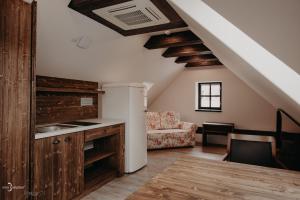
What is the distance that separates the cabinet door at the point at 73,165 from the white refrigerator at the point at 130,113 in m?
0.94

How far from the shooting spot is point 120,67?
136 inches

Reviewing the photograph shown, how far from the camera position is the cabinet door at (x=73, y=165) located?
6.68 feet

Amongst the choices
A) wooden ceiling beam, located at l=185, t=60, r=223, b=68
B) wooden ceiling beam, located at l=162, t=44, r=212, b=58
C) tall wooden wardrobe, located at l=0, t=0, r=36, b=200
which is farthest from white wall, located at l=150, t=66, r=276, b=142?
tall wooden wardrobe, located at l=0, t=0, r=36, b=200

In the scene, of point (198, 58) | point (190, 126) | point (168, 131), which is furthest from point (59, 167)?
point (198, 58)

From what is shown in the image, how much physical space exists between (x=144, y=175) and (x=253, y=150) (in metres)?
1.81

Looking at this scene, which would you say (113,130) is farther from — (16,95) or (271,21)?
(271,21)

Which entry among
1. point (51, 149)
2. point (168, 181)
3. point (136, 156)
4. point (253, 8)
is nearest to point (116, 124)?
point (136, 156)

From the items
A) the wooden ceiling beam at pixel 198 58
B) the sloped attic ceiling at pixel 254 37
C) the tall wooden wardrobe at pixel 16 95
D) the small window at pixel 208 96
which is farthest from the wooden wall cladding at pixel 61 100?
the small window at pixel 208 96

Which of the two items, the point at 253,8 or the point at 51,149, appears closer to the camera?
the point at 253,8

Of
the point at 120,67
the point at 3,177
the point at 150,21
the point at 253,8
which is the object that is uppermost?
the point at 150,21

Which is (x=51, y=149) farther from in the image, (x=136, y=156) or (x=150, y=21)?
(x=150, y=21)

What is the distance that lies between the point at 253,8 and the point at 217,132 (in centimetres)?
457

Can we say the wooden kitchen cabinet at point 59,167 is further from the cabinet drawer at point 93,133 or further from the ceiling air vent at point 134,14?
the ceiling air vent at point 134,14

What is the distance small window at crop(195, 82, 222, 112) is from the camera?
5.36 meters
